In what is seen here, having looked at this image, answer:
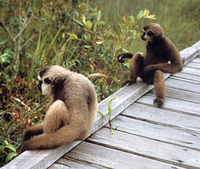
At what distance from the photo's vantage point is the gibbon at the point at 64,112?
2.87m

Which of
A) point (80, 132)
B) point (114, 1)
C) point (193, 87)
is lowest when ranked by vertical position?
point (193, 87)

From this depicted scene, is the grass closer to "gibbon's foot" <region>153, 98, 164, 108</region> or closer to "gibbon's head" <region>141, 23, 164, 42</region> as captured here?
"gibbon's head" <region>141, 23, 164, 42</region>

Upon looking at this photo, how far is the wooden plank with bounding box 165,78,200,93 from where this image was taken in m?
5.14

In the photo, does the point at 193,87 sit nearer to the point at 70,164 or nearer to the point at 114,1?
the point at 70,164

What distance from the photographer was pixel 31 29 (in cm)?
672

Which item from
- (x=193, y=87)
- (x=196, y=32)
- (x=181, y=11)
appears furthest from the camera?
(x=181, y=11)

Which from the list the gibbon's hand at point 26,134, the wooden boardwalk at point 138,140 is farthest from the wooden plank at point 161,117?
the gibbon's hand at point 26,134

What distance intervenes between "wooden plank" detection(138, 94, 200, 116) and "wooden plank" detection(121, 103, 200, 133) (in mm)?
141

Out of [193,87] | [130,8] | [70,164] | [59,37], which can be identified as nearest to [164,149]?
[70,164]

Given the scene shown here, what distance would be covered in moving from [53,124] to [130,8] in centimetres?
760

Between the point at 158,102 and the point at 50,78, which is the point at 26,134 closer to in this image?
the point at 50,78

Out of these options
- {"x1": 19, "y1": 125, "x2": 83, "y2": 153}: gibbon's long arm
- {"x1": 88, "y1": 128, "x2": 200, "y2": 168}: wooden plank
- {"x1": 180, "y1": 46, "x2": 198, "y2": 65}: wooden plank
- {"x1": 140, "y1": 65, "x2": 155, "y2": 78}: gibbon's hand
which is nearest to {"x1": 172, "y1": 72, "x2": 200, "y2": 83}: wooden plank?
{"x1": 180, "y1": 46, "x2": 198, "y2": 65}: wooden plank

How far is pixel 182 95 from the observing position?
15.8 ft

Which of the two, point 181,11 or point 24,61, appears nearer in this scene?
point 24,61
